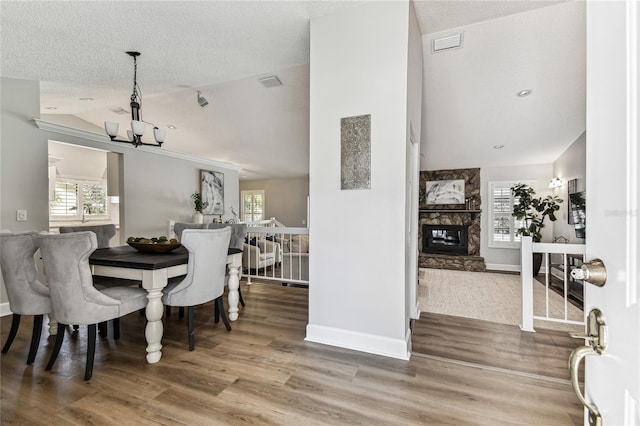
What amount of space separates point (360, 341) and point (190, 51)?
341 centimetres

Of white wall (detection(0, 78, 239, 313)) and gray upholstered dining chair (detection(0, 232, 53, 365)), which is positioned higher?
white wall (detection(0, 78, 239, 313))

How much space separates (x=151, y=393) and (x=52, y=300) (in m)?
1.04

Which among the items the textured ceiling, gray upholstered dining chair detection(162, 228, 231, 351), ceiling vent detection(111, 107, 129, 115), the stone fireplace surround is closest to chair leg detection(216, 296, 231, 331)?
gray upholstered dining chair detection(162, 228, 231, 351)

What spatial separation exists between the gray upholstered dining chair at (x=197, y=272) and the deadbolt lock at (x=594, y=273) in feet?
7.76

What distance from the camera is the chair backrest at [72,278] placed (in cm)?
201

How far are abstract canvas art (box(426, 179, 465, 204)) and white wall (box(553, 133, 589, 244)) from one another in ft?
5.91

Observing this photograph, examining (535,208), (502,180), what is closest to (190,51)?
(535,208)

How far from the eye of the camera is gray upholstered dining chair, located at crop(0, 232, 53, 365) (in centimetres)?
223

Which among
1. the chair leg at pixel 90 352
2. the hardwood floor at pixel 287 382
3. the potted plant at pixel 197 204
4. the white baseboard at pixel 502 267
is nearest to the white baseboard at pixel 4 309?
the hardwood floor at pixel 287 382

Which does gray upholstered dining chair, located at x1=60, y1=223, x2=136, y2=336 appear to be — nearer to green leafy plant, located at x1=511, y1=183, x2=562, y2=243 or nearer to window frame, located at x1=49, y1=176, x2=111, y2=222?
window frame, located at x1=49, y1=176, x2=111, y2=222

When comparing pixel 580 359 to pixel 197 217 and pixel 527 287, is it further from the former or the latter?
pixel 197 217

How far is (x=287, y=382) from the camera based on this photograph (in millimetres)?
1998

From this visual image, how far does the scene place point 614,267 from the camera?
571mm

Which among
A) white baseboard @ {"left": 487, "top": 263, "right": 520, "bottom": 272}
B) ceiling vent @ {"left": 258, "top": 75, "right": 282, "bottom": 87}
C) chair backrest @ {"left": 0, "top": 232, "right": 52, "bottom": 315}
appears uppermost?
ceiling vent @ {"left": 258, "top": 75, "right": 282, "bottom": 87}
